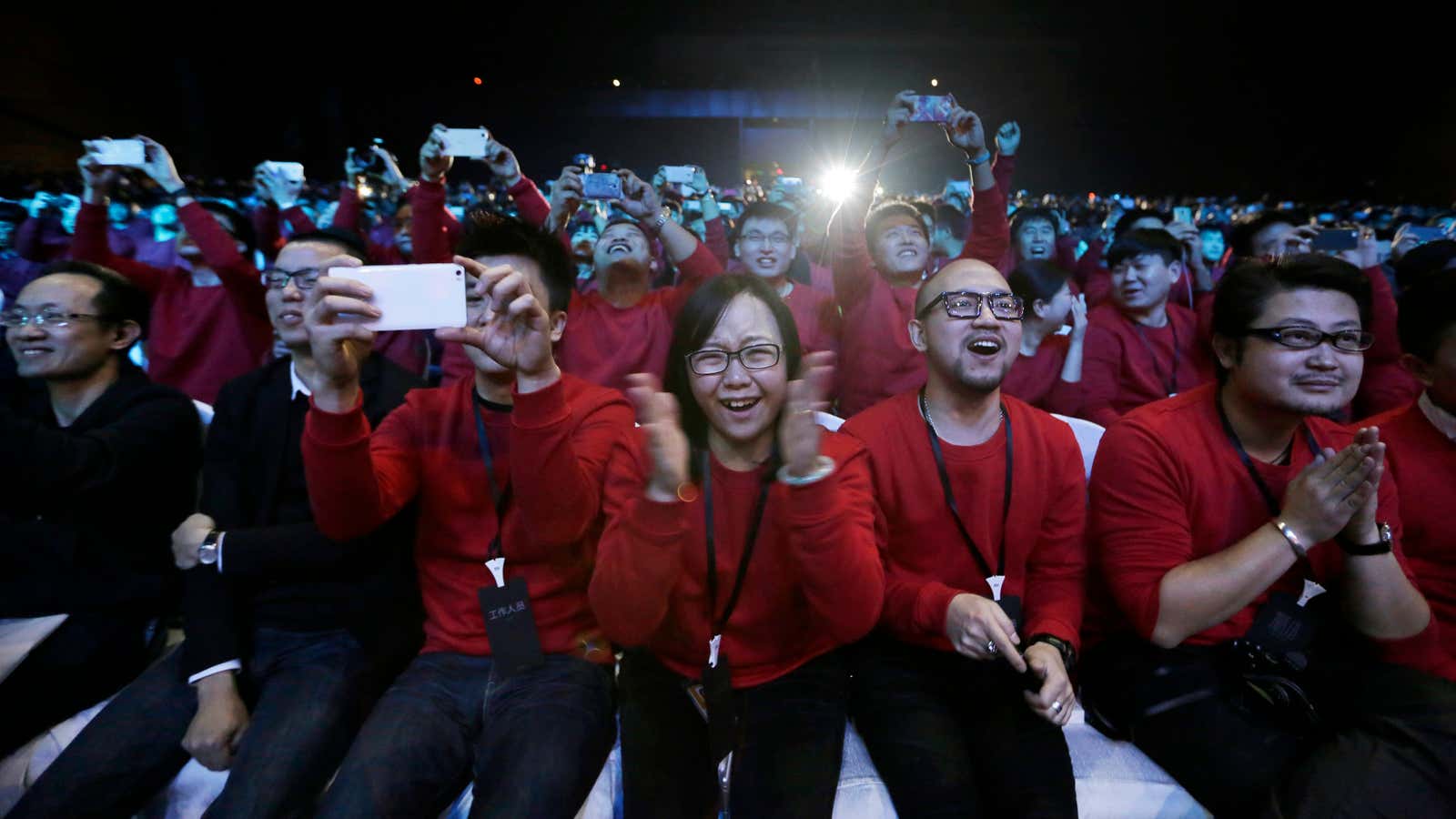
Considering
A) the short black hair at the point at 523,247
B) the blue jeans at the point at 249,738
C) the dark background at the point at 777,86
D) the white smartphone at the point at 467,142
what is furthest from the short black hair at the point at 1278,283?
the dark background at the point at 777,86

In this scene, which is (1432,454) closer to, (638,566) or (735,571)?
(735,571)

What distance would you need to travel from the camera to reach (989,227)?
3062 mm

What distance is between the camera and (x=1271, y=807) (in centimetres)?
130

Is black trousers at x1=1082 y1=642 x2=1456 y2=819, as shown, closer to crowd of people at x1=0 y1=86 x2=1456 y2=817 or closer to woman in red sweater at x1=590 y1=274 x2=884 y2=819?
crowd of people at x1=0 y1=86 x2=1456 y2=817

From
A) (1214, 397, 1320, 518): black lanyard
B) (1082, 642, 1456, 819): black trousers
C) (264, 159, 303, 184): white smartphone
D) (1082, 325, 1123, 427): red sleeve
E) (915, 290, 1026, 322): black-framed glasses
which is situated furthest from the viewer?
(264, 159, 303, 184): white smartphone

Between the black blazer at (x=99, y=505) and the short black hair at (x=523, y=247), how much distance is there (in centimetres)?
97

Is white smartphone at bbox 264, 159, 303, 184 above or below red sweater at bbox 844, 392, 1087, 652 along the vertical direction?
above

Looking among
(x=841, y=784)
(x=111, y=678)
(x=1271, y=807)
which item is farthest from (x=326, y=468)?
(x=1271, y=807)

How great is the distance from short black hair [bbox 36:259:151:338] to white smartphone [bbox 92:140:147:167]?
1.18 metres

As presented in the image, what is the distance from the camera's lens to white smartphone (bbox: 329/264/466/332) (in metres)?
1.28

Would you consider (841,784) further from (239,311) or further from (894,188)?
(894,188)

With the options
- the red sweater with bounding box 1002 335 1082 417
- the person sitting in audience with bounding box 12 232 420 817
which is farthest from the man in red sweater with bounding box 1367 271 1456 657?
the person sitting in audience with bounding box 12 232 420 817

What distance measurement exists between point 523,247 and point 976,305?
120cm

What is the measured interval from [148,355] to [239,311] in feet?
1.57
